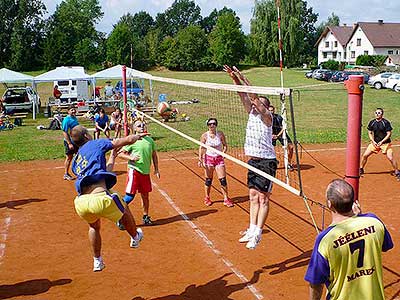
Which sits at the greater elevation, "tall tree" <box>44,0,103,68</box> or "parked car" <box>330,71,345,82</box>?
"tall tree" <box>44,0,103,68</box>

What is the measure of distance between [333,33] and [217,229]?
79042mm

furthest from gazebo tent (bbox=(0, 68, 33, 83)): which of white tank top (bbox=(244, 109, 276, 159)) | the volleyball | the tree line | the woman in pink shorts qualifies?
the tree line

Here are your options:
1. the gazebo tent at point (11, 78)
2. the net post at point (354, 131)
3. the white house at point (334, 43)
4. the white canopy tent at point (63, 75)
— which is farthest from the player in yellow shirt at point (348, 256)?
the white house at point (334, 43)

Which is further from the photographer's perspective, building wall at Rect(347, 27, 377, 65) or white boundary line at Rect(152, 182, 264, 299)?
building wall at Rect(347, 27, 377, 65)

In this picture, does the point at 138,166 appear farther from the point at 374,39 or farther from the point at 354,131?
the point at 374,39

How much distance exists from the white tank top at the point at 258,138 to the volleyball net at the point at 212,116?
247 millimetres

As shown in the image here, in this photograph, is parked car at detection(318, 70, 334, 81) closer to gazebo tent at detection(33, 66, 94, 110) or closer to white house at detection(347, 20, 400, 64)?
white house at detection(347, 20, 400, 64)

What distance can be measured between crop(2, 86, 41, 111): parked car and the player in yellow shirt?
25688 millimetres

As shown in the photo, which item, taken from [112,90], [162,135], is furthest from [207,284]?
[112,90]

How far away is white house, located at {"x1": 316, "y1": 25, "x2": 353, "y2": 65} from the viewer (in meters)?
80.6

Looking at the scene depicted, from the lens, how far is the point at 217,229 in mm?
8641

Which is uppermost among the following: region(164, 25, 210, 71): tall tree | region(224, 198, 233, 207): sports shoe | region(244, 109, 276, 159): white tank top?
region(164, 25, 210, 71): tall tree

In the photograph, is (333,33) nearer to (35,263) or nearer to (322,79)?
(322,79)

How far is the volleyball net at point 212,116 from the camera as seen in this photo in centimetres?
820
